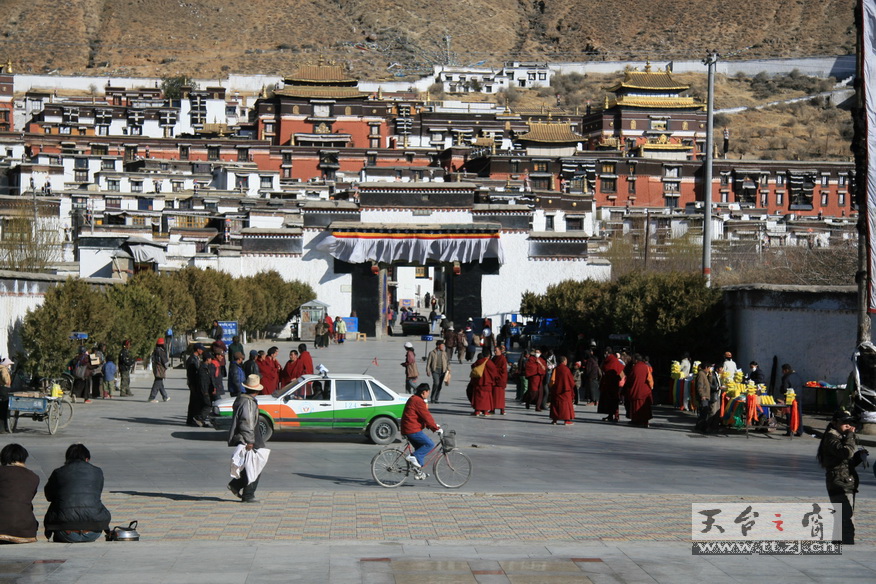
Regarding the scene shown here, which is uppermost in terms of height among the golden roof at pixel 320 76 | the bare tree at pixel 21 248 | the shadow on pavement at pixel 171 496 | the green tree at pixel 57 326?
the golden roof at pixel 320 76

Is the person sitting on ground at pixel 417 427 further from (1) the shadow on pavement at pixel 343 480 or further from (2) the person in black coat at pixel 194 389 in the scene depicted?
(2) the person in black coat at pixel 194 389

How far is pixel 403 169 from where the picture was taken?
9456cm

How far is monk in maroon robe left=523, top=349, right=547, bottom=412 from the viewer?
28797 millimetres

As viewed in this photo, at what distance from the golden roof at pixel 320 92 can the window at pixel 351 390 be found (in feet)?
288

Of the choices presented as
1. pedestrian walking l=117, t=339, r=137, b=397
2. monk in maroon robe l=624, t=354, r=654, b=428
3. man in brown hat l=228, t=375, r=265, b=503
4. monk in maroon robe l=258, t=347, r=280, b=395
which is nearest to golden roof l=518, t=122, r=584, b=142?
pedestrian walking l=117, t=339, r=137, b=397

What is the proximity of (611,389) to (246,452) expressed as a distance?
13.2 metres

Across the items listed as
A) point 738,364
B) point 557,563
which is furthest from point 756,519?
point 738,364

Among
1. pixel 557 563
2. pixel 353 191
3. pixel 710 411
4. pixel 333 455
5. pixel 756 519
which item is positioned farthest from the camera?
pixel 353 191

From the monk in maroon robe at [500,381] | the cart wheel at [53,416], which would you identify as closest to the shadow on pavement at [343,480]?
the cart wheel at [53,416]

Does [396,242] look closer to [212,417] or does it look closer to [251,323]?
[251,323]

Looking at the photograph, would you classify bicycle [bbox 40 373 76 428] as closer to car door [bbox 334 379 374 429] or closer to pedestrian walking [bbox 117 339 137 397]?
pedestrian walking [bbox 117 339 137 397]

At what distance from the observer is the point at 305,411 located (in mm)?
21281

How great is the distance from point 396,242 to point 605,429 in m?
40.4

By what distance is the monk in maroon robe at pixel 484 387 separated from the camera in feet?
88.2
